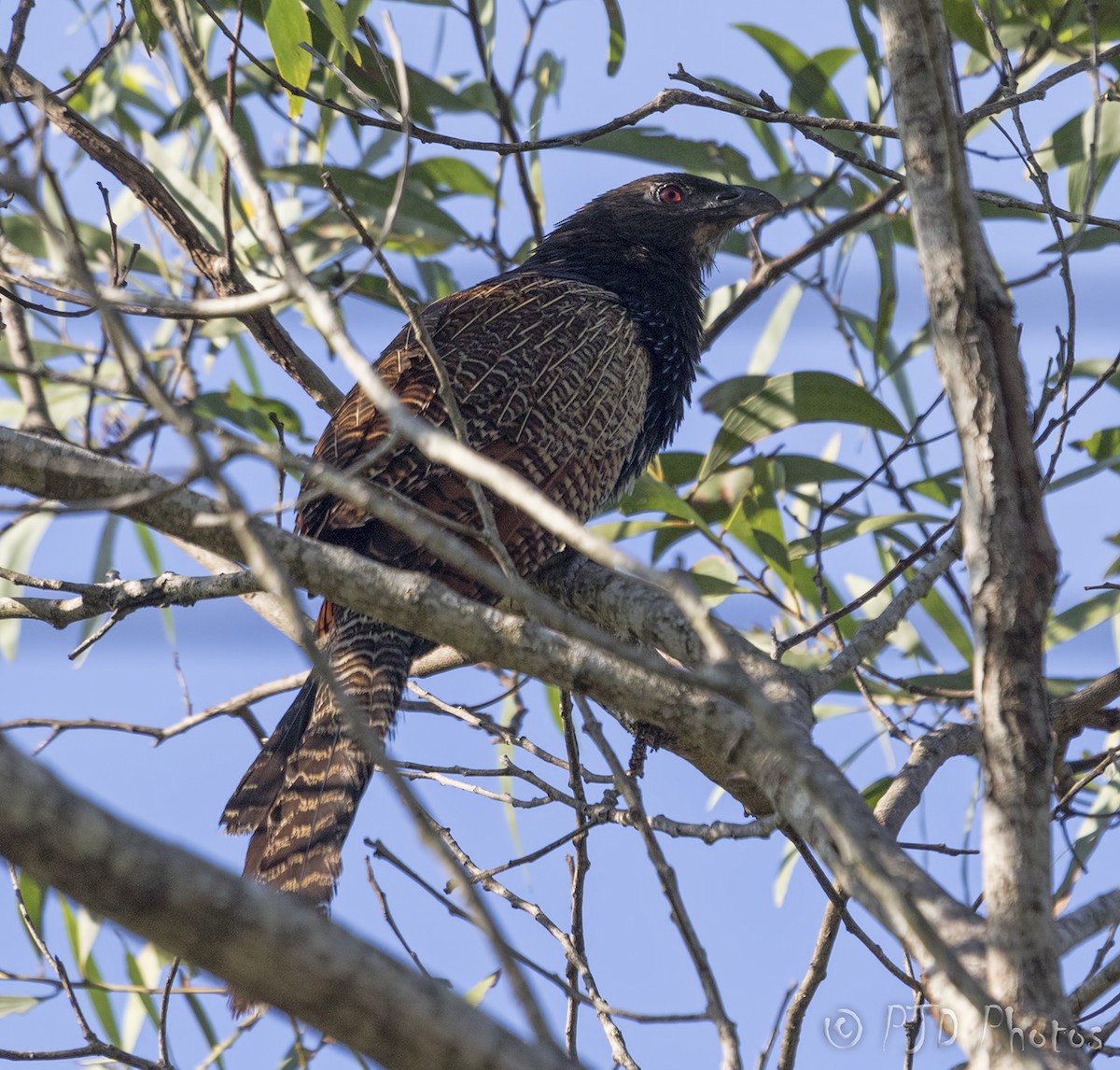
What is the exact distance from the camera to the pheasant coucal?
11.0 feet

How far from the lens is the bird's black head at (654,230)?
5.25 metres

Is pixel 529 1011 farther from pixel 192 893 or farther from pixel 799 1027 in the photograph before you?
pixel 799 1027

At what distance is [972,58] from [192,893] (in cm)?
490

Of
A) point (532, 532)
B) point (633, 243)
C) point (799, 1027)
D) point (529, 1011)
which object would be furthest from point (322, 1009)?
point (633, 243)

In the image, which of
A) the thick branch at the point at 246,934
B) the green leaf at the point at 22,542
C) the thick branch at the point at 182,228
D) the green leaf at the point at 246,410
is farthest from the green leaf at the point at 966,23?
the green leaf at the point at 22,542

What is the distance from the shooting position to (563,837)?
108 inches

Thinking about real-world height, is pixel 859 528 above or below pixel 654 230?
below

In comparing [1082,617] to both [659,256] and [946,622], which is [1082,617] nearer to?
[946,622]

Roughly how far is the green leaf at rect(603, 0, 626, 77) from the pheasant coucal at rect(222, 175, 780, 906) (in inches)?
30.0

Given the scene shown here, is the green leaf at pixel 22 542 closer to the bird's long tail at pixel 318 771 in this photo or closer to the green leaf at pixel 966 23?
the bird's long tail at pixel 318 771

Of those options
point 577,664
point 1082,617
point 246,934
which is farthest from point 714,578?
point 246,934

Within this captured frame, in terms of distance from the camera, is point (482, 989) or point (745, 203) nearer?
point (482, 989)

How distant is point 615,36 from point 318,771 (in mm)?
2655

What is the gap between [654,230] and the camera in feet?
17.7
